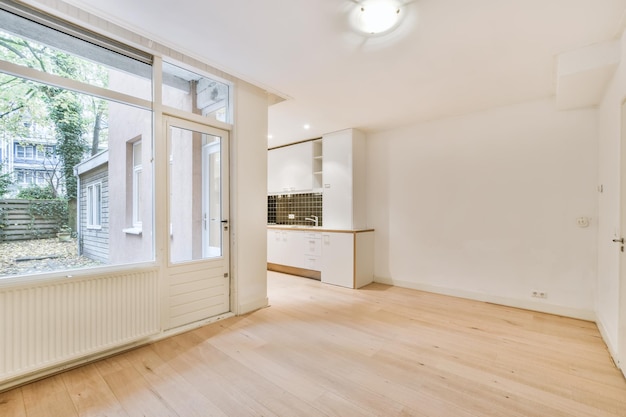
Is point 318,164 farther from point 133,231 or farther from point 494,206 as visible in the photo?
point 133,231

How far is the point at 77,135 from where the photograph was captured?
7.55ft

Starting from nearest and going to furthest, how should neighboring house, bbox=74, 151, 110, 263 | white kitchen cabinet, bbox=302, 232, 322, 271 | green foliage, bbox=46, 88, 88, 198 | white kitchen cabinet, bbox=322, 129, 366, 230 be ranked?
1. green foliage, bbox=46, 88, 88, 198
2. neighboring house, bbox=74, 151, 110, 263
3. white kitchen cabinet, bbox=322, 129, 366, 230
4. white kitchen cabinet, bbox=302, 232, 322, 271

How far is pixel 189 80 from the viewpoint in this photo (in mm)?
2994

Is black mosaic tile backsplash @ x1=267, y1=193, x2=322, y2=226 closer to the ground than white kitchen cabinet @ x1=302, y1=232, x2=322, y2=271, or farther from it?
farther from it

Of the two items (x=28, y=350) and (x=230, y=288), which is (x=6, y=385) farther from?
(x=230, y=288)

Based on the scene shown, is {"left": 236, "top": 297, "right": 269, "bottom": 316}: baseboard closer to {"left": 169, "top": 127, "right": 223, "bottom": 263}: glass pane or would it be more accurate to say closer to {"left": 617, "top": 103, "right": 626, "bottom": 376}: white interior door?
{"left": 169, "top": 127, "right": 223, "bottom": 263}: glass pane

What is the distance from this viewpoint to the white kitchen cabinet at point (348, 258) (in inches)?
175

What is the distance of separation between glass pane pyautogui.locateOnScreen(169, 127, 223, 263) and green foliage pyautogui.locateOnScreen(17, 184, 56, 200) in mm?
872

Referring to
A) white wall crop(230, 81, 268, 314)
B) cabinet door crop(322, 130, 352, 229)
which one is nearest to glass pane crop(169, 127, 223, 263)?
white wall crop(230, 81, 268, 314)

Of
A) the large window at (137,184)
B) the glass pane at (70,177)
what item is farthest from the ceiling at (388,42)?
the large window at (137,184)

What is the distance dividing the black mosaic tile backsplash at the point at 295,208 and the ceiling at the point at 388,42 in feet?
8.02

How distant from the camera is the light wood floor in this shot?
1747 millimetres

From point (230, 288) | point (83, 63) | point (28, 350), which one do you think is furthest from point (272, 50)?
point (28, 350)

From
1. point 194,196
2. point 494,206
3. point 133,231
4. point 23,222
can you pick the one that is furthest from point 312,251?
point 23,222
